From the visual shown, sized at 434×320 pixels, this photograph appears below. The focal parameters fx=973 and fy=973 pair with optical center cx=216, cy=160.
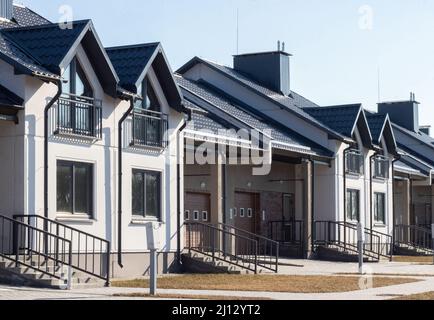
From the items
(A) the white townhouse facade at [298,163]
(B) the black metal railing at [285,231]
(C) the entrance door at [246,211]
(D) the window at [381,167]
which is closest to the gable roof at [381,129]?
(A) the white townhouse facade at [298,163]

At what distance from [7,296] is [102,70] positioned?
26.9 ft

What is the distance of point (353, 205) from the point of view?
39.3m

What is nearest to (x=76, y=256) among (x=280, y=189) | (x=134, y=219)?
(x=134, y=219)

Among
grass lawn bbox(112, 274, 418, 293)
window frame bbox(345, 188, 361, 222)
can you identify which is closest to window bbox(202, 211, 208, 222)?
grass lawn bbox(112, 274, 418, 293)

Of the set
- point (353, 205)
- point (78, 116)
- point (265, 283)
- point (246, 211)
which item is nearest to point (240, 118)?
point (246, 211)

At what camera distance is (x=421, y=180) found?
1918 inches

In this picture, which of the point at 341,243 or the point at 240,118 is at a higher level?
the point at 240,118

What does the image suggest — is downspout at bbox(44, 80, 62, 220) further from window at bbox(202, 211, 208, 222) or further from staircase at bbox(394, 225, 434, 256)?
staircase at bbox(394, 225, 434, 256)

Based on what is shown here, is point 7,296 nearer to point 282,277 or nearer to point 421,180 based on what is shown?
point 282,277

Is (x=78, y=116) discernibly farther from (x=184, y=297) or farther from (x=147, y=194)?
(x=184, y=297)

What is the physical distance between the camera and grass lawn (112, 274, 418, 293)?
2106 cm

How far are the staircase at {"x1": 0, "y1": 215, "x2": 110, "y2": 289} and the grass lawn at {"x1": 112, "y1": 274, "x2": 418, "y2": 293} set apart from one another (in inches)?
45.3

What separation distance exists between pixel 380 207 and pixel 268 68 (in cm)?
775
